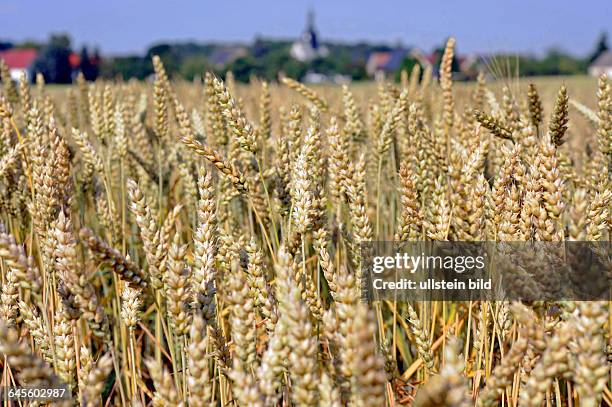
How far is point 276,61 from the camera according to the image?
53094 millimetres

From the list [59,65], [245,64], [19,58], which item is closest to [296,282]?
[59,65]

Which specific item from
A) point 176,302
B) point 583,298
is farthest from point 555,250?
point 176,302

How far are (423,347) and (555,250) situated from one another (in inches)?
16.0

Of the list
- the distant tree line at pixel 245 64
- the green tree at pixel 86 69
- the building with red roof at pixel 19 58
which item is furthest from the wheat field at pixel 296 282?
the building with red roof at pixel 19 58

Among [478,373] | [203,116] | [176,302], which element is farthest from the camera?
[203,116]

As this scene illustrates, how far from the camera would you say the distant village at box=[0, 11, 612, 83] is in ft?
26.9

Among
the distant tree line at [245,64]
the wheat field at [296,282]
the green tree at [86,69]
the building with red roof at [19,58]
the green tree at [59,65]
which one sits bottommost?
the wheat field at [296,282]

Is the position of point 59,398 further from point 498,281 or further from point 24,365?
point 498,281

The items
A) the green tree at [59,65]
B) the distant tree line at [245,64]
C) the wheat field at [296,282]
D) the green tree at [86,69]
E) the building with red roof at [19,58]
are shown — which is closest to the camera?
the wheat field at [296,282]

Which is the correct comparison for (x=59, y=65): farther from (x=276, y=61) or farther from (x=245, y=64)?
(x=276, y=61)

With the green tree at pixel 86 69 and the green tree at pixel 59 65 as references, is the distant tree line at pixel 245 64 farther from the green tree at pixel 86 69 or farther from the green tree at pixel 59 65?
the green tree at pixel 86 69

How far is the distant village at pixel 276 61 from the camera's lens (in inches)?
323

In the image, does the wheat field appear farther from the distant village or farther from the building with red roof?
the building with red roof

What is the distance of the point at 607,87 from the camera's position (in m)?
2.15
